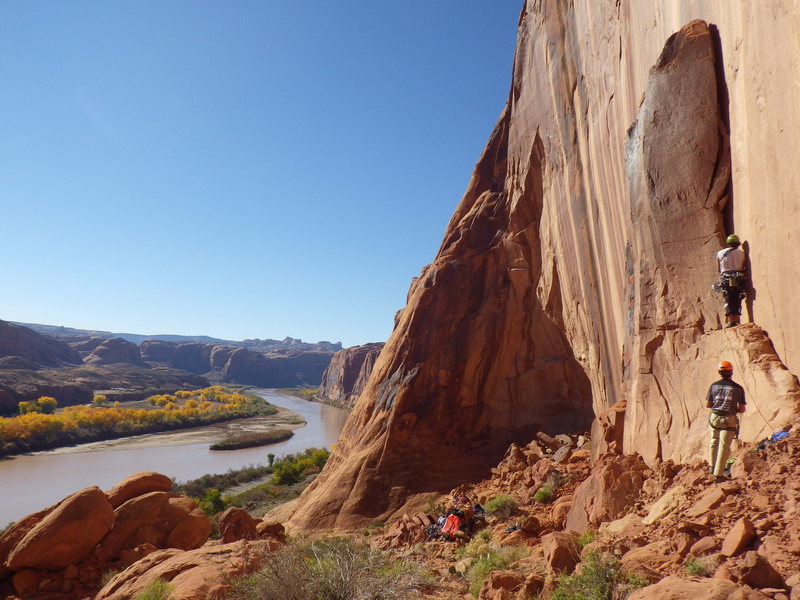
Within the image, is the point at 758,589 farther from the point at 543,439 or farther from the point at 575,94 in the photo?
the point at 543,439

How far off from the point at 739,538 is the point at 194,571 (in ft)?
20.4

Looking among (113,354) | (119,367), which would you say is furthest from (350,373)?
(113,354)

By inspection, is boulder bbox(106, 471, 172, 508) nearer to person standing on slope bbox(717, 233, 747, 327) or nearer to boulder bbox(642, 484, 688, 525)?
boulder bbox(642, 484, 688, 525)

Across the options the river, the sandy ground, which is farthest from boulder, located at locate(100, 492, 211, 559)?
the sandy ground

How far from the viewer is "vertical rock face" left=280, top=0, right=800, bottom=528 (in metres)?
6.05

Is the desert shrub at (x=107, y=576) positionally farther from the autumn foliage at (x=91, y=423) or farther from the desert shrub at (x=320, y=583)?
the autumn foliage at (x=91, y=423)

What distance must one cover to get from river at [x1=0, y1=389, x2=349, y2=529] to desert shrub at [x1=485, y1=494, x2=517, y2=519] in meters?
26.4

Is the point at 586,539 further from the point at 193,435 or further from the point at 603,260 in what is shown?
the point at 193,435

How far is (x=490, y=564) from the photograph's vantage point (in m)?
7.03

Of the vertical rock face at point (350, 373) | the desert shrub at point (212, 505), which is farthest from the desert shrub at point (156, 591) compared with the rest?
the vertical rock face at point (350, 373)

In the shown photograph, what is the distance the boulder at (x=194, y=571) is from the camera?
6.01 metres

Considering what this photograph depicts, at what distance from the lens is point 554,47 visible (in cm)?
1470

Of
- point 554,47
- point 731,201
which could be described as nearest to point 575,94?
point 554,47

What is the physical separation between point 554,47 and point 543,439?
1228cm
